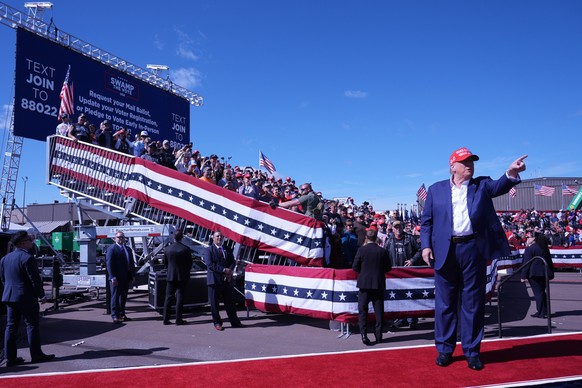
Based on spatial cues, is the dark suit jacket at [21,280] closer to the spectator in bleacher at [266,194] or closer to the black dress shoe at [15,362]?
the black dress shoe at [15,362]

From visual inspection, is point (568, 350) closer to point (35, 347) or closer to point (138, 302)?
point (35, 347)

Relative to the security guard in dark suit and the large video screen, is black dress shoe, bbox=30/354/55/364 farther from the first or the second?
the large video screen

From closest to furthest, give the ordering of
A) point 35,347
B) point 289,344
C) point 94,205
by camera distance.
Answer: point 35,347
point 289,344
point 94,205

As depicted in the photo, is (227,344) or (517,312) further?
(517,312)

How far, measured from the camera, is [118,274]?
9344 millimetres

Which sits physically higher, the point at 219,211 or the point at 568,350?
the point at 219,211

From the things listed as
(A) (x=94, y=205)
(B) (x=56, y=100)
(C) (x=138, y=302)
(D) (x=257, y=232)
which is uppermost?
(B) (x=56, y=100)

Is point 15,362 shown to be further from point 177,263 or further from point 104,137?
point 104,137

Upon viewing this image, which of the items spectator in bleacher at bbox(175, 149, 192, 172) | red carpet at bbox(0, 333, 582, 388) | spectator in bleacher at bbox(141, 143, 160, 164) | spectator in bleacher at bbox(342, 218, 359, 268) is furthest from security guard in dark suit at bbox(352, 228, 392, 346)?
spectator in bleacher at bbox(141, 143, 160, 164)

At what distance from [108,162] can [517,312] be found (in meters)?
10.6

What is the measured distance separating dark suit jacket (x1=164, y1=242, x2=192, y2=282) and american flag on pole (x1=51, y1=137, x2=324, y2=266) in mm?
1190

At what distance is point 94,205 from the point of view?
12031 millimetres

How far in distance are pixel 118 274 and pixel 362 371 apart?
6.42 metres

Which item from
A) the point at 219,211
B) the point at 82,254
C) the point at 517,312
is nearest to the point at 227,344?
the point at 219,211
